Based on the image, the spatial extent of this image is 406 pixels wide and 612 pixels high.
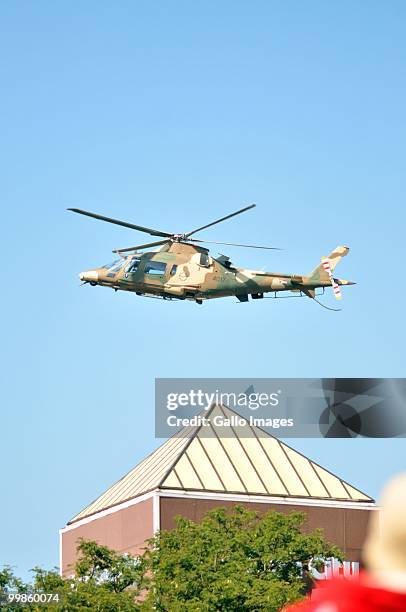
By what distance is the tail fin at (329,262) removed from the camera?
199 feet

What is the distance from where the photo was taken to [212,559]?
66438mm

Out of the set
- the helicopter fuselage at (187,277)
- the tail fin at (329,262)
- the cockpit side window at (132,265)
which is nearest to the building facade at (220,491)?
the tail fin at (329,262)

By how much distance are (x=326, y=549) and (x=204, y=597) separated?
41.4ft

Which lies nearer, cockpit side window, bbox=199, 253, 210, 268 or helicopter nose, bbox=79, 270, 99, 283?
helicopter nose, bbox=79, 270, 99, 283

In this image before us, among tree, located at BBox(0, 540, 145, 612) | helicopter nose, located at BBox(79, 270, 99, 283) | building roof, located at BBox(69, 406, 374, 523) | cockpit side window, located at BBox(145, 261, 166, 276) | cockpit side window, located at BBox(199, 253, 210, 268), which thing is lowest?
tree, located at BBox(0, 540, 145, 612)

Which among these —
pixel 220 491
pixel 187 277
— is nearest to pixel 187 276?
pixel 187 277

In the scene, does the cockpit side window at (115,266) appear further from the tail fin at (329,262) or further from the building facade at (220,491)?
the building facade at (220,491)

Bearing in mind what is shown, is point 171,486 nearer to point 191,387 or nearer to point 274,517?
point 191,387

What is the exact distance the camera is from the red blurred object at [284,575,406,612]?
2812mm

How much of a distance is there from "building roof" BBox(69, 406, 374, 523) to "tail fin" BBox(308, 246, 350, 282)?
3393 centimetres

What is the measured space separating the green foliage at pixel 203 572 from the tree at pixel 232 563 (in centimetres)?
4

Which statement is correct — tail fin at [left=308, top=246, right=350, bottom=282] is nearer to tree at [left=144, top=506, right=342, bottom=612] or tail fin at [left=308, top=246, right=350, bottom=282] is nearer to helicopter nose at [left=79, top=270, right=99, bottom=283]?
helicopter nose at [left=79, top=270, right=99, bottom=283]

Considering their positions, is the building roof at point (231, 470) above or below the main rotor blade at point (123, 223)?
below

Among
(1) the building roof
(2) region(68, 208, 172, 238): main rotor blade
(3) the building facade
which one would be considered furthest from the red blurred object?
(1) the building roof
